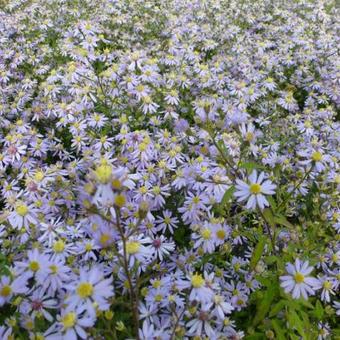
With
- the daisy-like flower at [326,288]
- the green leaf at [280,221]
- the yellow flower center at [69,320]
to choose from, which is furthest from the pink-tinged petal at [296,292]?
the yellow flower center at [69,320]

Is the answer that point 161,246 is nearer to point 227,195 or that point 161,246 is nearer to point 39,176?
point 227,195

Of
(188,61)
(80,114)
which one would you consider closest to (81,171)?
(80,114)

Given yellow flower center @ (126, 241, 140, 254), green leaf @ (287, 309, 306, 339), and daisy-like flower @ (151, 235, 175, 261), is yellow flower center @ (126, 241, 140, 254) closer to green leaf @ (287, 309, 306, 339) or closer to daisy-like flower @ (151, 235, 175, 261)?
daisy-like flower @ (151, 235, 175, 261)

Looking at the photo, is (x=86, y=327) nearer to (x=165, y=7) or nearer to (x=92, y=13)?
(x=92, y=13)

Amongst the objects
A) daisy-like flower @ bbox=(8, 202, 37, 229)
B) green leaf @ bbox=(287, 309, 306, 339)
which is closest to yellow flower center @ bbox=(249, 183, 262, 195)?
green leaf @ bbox=(287, 309, 306, 339)

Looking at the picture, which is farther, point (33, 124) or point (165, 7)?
point (165, 7)

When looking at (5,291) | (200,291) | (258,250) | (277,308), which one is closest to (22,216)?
(5,291)

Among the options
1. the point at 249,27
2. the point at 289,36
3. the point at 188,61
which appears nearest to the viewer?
the point at 188,61
